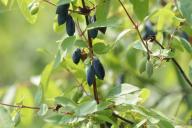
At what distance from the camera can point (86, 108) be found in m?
1.77

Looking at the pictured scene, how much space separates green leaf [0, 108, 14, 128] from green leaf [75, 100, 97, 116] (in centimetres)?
21

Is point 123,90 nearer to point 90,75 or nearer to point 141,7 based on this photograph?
point 90,75

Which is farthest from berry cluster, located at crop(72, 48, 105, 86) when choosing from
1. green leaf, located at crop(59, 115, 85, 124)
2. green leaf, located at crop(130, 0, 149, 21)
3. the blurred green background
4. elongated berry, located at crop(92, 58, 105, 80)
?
the blurred green background

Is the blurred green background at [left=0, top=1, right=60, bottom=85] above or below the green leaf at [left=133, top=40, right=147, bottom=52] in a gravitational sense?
below

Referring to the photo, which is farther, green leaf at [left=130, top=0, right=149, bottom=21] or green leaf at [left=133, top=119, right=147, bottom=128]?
green leaf at [left=130, top=0, right=149, bottom=21]

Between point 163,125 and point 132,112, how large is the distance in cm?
11

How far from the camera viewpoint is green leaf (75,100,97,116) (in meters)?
1.76

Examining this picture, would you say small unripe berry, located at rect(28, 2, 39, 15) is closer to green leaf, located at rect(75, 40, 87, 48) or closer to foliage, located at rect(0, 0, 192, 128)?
foliage, located at rect(0, 0, 192, 128)

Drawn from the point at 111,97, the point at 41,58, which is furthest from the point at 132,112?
the point at 41,58

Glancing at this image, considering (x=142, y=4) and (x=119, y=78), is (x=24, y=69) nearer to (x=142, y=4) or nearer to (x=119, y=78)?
(x=119, y=78)

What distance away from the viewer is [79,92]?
203 cm

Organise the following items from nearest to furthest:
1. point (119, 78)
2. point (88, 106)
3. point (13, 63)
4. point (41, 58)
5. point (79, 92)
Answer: point (88, 106), point (79, 92), point (119, 78), point (41, 58), point (13, 63)

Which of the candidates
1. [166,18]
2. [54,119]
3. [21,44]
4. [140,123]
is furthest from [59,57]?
[21,44]

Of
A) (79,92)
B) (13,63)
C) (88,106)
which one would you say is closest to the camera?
(88,106)
